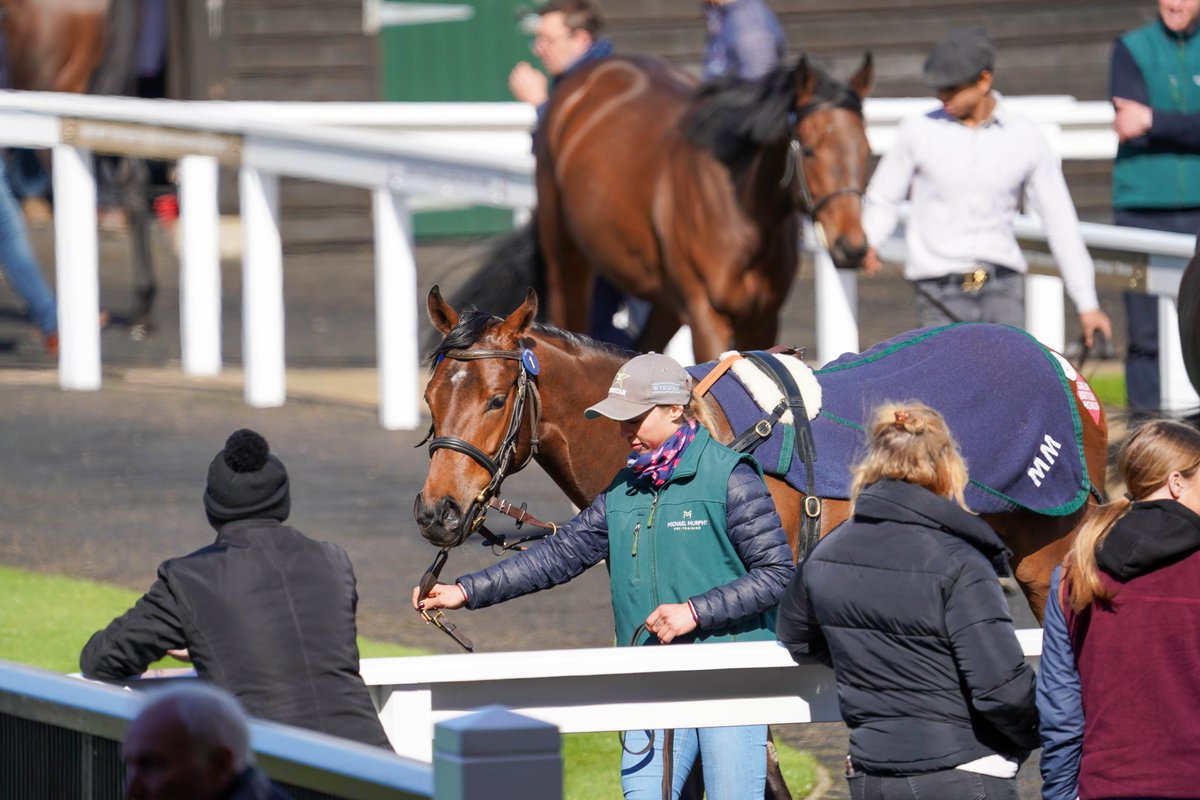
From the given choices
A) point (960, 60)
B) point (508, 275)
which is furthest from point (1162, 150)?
point (508, 275)

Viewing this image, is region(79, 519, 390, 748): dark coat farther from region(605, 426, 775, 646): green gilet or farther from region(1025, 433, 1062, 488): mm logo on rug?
region(1025, 433, 1062, 488): mm logo on rug

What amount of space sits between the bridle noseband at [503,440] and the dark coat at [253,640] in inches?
30.4

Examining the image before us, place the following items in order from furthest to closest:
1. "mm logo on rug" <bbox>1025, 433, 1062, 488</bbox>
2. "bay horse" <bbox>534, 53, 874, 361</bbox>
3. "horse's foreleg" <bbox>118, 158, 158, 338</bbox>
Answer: "horse's foreleg" <bbox>118, 158, 158, 338</bbox> < "bay horse" <bbox>534, 53, 874, 361</bbox> < "mm logo on rug" <bbox>1025, 433, 1062, 488</bbox>

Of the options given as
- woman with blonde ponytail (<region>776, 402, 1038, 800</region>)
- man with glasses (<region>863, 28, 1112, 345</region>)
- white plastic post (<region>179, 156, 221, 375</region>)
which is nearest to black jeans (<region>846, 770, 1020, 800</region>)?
woman with blonde ponytail (<region>776, 402, 1038, 800</region>)

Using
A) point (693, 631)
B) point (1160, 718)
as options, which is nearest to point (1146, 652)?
point (1160, 718)

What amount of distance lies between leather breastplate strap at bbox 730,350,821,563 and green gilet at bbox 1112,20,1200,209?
450 cm

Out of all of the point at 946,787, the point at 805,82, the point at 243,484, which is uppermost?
the point at 805,82

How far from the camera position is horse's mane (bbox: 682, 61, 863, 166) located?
333 inches

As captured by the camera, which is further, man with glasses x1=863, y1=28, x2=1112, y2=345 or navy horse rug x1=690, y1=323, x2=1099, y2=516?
man with glasses x1=863, y1=28, x2=1112, y2=345

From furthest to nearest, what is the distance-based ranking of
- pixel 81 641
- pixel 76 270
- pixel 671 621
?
pixel 76 270 < pixel 81 641 < pixel 671 621

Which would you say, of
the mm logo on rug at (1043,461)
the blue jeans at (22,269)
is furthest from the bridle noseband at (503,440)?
the blue jeans at (22,269)

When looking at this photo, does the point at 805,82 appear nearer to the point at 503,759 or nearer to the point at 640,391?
the point at 640,391

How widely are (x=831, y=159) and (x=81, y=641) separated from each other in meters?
3.63

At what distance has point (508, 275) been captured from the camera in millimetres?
10727
